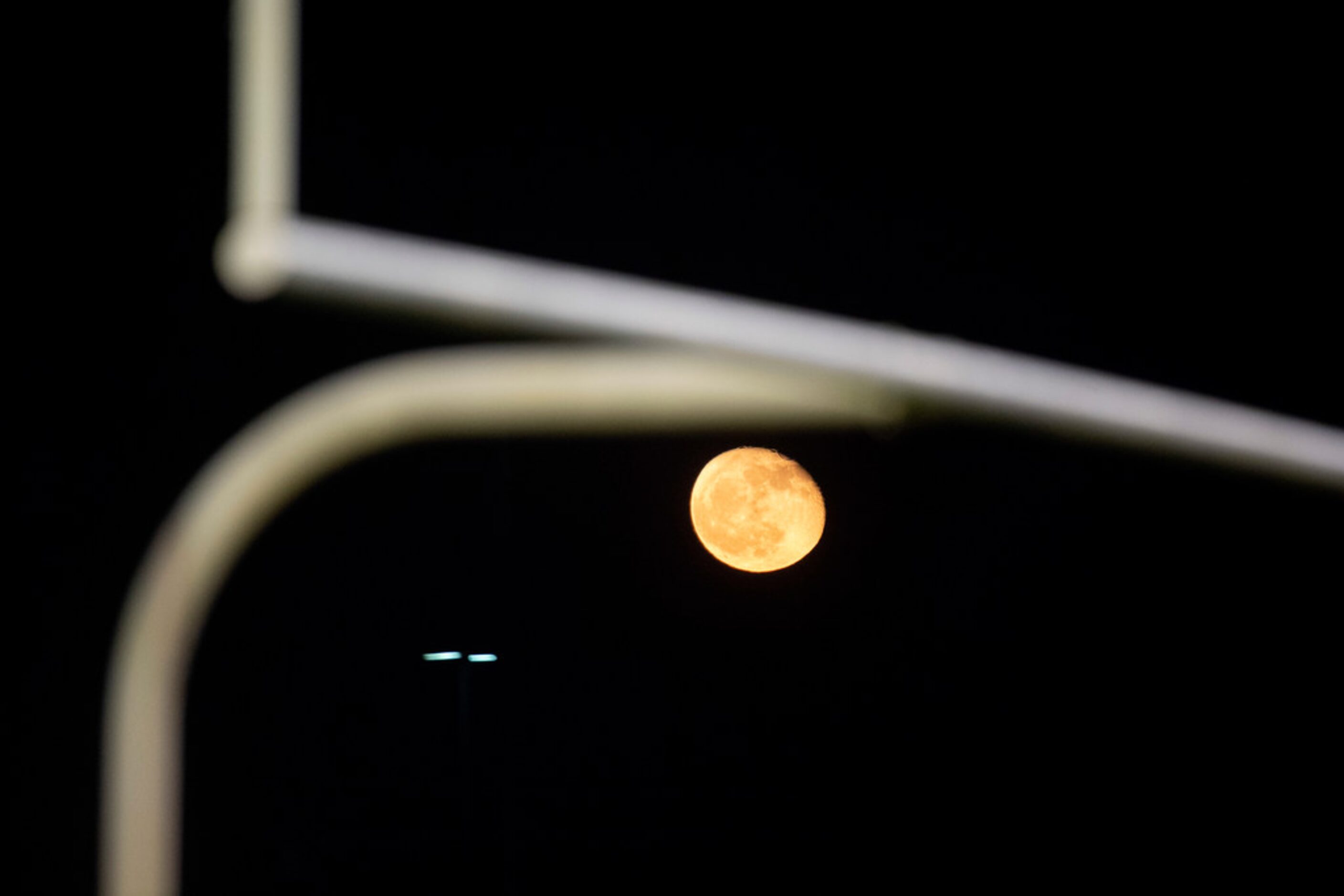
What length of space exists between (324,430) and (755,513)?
10.6 ft

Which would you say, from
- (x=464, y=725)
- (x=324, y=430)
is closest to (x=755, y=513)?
(x=464, y=725)

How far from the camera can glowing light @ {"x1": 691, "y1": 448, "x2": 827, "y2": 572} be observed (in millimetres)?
4551

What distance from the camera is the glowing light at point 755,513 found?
4.55m

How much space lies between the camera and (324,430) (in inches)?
54.7

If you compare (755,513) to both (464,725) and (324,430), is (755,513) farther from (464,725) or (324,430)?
(324,430)

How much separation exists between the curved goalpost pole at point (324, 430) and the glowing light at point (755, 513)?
122 inches

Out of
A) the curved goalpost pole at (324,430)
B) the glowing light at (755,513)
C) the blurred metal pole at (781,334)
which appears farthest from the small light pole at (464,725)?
the blurred metal pole at (781,334)

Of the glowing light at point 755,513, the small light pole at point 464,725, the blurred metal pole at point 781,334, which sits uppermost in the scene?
the glowing light at point 755,513

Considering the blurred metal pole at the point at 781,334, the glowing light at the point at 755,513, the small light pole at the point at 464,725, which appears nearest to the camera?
the blurred metal pole at the point at 781,334

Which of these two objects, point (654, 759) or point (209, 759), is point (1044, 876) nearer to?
point (654, 759)

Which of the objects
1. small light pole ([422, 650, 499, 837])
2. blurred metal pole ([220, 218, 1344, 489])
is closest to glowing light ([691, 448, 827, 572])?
small light pole ([422, 650, 499, 837])

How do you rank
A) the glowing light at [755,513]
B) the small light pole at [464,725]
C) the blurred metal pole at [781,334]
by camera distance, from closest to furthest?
the blurred metal pole at [781,334], the glowing light at [755,513], the small light pole at [464,725]

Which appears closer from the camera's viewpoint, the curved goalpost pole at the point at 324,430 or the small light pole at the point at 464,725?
the curved goalpost pole at the point at 324,430

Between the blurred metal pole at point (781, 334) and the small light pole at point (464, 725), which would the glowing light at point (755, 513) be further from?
the blurred metal pole at point (781, 334)
